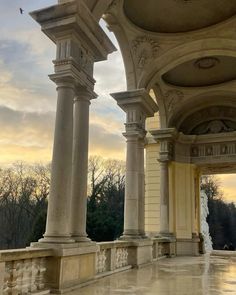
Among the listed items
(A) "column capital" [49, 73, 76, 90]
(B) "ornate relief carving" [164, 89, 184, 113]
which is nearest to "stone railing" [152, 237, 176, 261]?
(B) "ornate relief carving" [164, 89, 184, 113]

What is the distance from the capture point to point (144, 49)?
1712 centimetres

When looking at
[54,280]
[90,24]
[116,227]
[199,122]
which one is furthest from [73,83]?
[116,227]

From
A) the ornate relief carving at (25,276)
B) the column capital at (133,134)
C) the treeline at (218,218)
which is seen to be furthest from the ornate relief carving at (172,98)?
the treeline at (218,218)

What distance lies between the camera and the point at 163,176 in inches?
862

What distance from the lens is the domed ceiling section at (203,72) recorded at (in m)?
19.0

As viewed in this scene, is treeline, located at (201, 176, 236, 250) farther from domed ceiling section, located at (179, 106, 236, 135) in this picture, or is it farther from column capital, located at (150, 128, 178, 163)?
column capital, located at (150, 128, 178, 163)

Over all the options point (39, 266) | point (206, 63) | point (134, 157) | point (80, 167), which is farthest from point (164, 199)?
point (39, 266)

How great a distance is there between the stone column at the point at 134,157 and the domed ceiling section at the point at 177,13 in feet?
10.1

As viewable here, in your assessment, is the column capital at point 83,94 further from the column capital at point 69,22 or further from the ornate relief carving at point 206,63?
the ornate relief carving at point 206,63

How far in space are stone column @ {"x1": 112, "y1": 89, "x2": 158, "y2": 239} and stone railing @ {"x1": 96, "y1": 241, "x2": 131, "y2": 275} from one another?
1.05 meters

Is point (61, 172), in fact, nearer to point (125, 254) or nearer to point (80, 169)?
point (80, 169)

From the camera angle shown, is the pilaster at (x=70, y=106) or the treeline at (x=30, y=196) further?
the treeline at (x=30, y=196)

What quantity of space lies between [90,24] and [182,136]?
13.7 metres

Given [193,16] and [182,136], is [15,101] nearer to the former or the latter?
[182,136]
